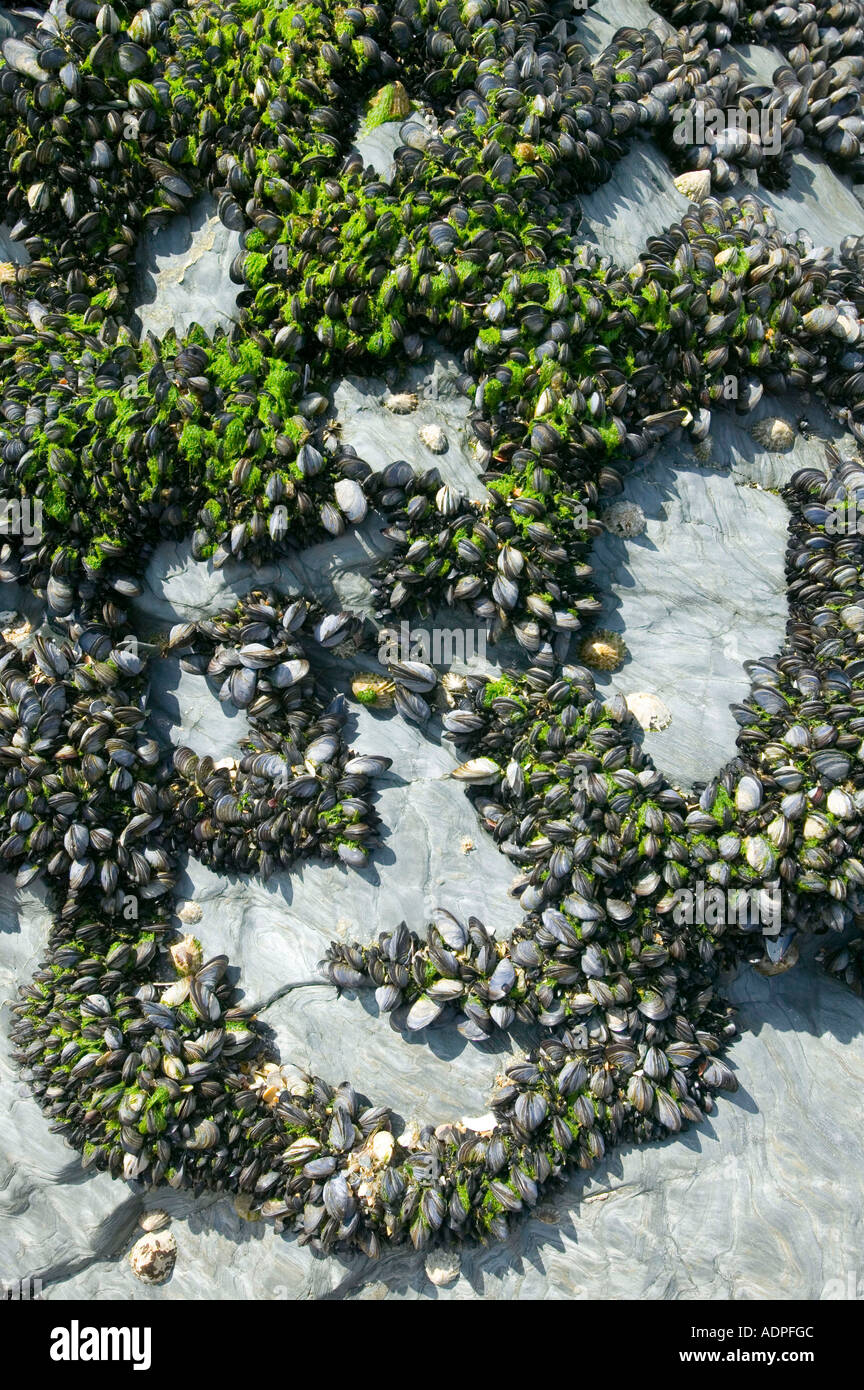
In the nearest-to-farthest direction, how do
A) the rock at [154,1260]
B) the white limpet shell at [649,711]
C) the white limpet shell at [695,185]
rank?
the rock at [154,1260] < the white limpet shell at [649,711] < the white limpet shell at [695,185]

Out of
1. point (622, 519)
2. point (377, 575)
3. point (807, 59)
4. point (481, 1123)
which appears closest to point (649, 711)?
point (622, 519)

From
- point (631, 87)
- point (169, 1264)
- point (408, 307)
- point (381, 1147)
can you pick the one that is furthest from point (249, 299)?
point (169, 1264)

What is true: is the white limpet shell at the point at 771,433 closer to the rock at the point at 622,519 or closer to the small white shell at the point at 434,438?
the rock at the point at 622,519

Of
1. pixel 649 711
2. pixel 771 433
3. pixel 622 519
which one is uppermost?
pixel 771 433

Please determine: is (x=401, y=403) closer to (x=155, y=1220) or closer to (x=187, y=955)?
(x=187, y=955)

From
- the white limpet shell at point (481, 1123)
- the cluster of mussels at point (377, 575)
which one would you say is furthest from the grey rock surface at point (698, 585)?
the white limpet shell at point (481, 1123)
